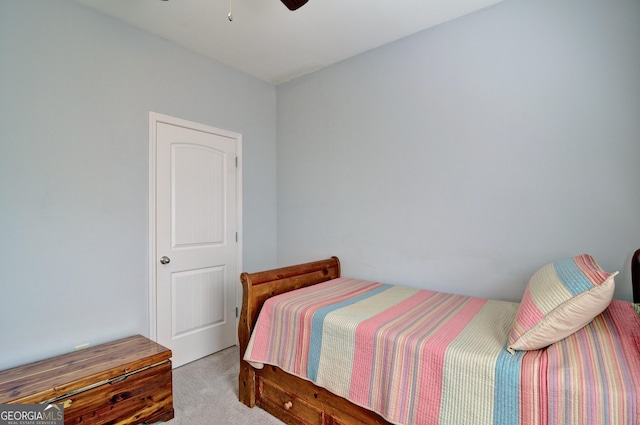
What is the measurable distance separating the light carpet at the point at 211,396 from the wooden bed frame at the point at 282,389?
76 millimetres

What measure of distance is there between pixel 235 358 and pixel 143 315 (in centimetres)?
85

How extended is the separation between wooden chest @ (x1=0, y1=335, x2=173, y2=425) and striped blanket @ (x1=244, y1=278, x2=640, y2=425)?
23.5 inches

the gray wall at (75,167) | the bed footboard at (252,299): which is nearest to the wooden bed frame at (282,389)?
the bed footboard at (252,299)

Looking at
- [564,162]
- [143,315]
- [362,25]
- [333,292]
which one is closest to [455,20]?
[362,25]

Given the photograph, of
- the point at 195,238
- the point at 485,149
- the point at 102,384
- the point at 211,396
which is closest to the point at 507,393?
the point at 485,149

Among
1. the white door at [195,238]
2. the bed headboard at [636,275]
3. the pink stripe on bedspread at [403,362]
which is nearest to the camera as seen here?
the pink stripe on bedspread at [403,362]

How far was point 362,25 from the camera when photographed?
231 centimetres

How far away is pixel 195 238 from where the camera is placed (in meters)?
2.66

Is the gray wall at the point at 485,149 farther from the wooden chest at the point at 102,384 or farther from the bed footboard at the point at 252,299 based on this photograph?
the wooden chest at the point at 102,384

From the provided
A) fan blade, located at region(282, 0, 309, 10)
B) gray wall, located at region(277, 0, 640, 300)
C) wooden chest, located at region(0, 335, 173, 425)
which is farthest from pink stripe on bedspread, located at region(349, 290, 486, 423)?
fan blade, located at region(282, 0, 309, 10)

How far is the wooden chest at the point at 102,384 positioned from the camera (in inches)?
60.9

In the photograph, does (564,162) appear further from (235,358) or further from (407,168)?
(235,358)

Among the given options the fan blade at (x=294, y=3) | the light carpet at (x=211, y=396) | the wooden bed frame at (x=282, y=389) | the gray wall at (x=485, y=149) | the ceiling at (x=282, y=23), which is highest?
the ceiling at (x=282, y=23)

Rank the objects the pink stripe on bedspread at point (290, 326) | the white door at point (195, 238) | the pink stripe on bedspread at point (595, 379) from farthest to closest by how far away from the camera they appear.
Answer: the white door at point (195, 238) → the pink stripe on bedspread at point (290, 326) → the pink stripe on bedspread at point (595, 379)
